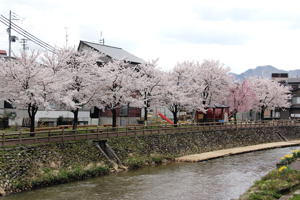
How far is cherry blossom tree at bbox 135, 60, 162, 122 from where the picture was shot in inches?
1714

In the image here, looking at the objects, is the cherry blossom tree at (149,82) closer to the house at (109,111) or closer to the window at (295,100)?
the house at (109,111)

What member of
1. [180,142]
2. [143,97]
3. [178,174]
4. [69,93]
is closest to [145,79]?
[143,97]

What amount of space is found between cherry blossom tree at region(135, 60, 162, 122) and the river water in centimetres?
1155

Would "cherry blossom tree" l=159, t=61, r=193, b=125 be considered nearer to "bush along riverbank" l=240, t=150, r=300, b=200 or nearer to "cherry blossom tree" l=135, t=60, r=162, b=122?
"cherry blossom tree" l=135, t=60, r=162, b=122

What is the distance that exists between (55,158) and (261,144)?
111ft

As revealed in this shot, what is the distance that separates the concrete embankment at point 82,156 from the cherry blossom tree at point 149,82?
Result: 6.19m

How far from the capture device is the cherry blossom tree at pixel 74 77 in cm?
3238

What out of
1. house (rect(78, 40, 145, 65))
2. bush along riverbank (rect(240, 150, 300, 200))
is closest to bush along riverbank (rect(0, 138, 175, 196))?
bush along riverbank (rect(240, 150, 300, 200))

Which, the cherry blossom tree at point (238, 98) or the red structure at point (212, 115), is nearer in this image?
the red structure at point (212, 115)

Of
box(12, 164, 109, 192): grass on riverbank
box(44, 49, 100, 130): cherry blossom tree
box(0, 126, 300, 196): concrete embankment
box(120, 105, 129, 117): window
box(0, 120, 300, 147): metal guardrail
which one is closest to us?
box(12, 164, 109, 192): grass on riverbank

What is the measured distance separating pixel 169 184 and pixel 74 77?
15.0 meters

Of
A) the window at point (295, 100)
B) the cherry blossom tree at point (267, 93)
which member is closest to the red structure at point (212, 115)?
the cherry blossom tree at point (267, 93)

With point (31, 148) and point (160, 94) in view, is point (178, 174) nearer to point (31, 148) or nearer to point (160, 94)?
point (31, 148)

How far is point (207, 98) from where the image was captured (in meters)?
55.5
